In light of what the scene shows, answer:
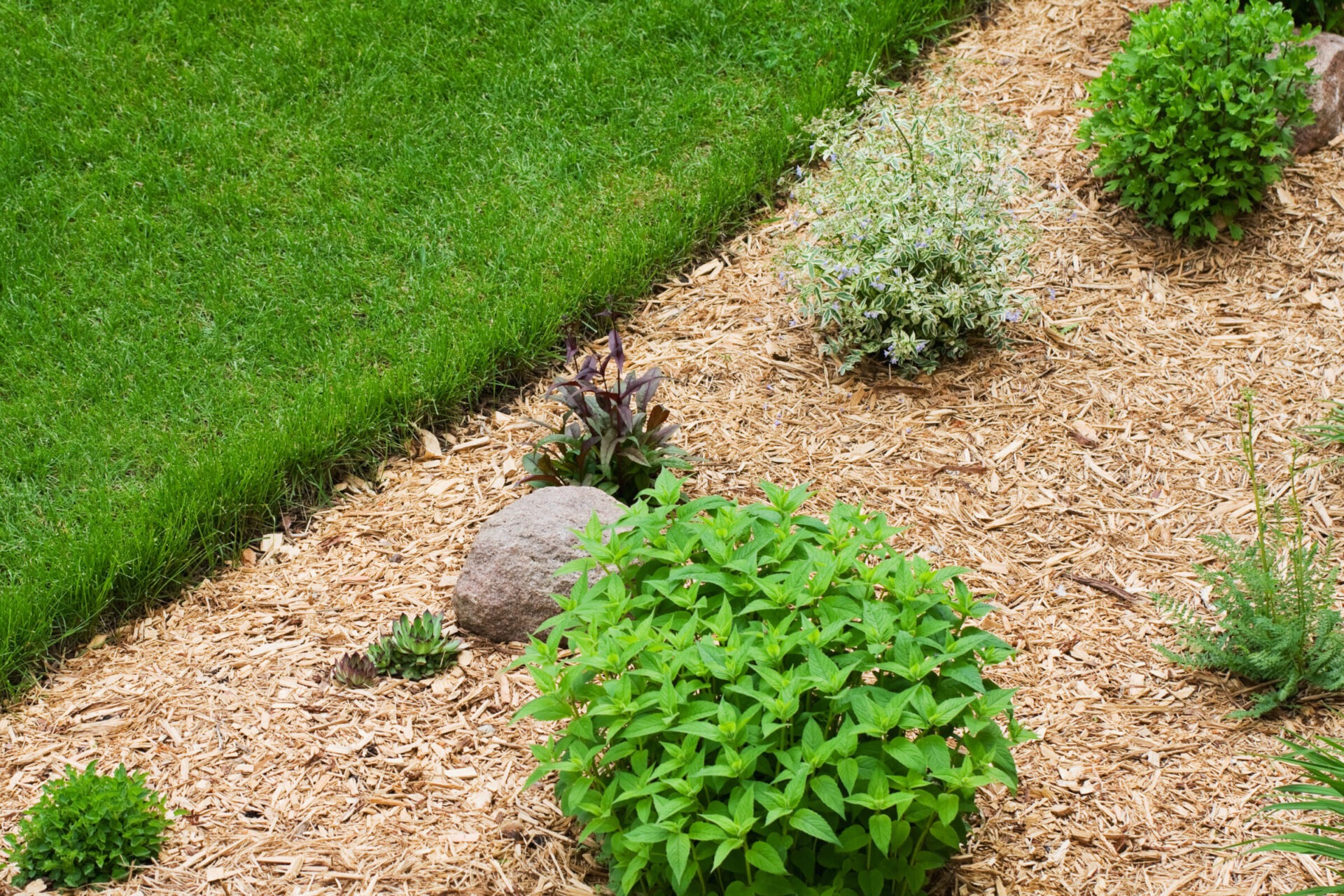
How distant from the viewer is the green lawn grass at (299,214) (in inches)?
181

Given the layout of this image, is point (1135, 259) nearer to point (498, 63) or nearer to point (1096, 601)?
point (1096, 601)

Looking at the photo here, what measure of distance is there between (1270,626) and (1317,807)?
84cm

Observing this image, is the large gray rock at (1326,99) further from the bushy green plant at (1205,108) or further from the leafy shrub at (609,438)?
the leafy shrub at (609,438)

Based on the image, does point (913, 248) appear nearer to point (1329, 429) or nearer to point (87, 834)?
point (1329, 429)

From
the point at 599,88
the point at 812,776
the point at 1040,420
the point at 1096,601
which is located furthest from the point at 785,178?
the point at 812,776

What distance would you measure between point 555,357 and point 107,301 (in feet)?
7.13

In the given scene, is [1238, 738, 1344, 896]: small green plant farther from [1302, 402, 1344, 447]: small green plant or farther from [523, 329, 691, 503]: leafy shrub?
[523, 329, 691, 503]: leafy shrub

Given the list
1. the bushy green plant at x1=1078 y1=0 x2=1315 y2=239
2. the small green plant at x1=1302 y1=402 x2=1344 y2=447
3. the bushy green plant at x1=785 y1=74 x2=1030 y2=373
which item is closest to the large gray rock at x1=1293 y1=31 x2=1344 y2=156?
the bushy green plant at x1=1078 y1=0 x2=1315 y2=239

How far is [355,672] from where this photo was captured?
149 inches

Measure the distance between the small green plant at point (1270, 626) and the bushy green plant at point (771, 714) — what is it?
104 cm

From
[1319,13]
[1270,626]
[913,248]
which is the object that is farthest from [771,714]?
[1319,13]

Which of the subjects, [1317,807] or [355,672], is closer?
[1317,807]

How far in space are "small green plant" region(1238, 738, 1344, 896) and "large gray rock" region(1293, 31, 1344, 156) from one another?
11.4 ft

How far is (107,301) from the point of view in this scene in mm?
5480
